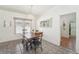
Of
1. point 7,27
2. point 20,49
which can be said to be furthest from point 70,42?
point 7,27

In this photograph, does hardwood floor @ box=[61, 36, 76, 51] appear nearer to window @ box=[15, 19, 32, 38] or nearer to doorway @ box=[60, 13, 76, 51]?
doorway @ box=[60, 13, 76, 51]

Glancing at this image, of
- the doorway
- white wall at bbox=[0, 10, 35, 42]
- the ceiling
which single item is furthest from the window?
the doorway

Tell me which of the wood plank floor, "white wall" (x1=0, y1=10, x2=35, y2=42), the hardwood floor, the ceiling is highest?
the ceiling

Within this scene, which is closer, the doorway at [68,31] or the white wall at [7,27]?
the white wall at [7,27]

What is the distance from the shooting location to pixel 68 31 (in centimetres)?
216

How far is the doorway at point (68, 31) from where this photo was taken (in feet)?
6.98

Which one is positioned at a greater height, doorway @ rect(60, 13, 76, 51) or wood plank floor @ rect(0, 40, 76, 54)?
doorway @ rect(60, 13, 76, 51)

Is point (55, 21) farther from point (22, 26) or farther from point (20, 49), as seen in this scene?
point (20, 49)

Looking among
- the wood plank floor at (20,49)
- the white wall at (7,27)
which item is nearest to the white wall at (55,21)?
the wood plank floor at (20,49)

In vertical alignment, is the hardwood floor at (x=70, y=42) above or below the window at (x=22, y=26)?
below

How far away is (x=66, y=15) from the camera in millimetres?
2160

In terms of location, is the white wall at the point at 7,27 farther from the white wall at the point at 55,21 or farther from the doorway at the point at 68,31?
the doorway at the point at 68,31

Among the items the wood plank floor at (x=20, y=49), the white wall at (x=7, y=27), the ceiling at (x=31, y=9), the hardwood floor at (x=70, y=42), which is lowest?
the wood plank floor at (x=20, y=49)

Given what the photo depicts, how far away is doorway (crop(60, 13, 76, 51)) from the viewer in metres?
2.13
